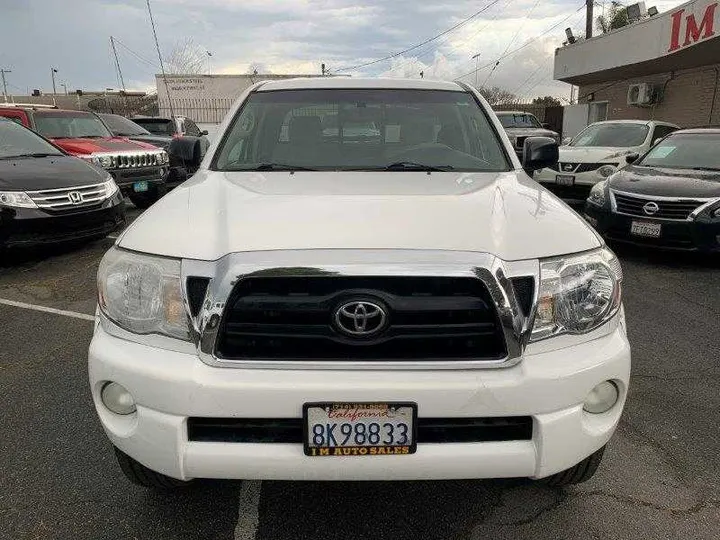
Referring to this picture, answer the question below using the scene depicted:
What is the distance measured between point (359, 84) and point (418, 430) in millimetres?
2398

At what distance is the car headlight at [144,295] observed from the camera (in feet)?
6.44

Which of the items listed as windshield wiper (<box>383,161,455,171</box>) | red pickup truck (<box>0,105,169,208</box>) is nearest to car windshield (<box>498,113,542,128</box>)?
red pickup truck (<box>0,105,169,208</box>)

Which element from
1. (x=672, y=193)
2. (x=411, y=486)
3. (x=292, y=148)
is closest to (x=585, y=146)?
(x=672, y=193)

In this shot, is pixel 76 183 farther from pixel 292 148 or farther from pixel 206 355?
pixel 206 355

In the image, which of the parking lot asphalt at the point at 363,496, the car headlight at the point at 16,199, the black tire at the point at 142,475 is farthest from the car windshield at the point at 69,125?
the black tire at the point at 142,475

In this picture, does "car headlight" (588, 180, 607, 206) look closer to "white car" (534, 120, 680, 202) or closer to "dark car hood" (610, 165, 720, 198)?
"dark car hood" (610, 165, 720, 198)

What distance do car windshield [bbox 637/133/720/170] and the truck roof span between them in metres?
4.87

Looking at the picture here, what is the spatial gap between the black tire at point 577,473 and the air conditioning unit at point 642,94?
18.0 m

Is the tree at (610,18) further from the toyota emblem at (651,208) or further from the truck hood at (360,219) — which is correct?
the truck hood at (360,219)

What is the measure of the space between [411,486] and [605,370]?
98cm

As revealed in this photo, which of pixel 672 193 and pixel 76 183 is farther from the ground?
pixel 76 183

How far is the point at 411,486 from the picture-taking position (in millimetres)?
2500

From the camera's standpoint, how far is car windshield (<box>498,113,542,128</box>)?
58.1ft

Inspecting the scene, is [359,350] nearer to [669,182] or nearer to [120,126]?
[669,182]
